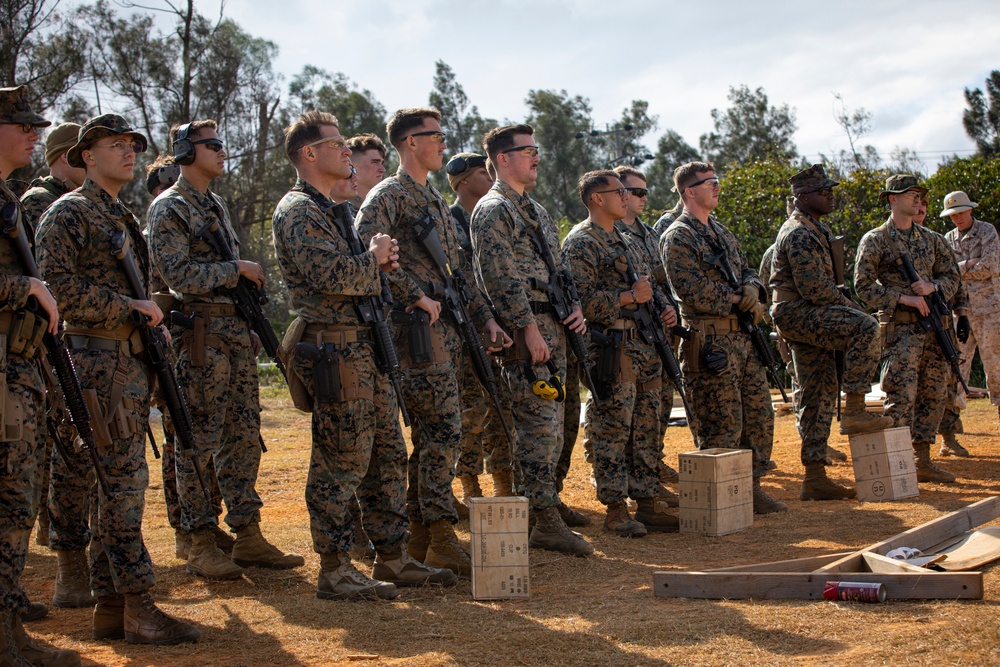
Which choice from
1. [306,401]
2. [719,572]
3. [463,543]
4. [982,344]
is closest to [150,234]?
[306,401]

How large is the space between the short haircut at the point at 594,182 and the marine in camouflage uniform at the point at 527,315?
0.74 m

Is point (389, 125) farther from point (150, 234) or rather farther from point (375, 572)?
point (375, 572)

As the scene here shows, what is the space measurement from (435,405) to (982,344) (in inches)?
301

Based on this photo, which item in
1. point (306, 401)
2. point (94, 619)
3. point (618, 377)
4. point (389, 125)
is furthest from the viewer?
point (618, 377)

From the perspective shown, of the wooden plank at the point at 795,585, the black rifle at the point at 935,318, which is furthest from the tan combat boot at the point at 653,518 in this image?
the black rifle at the point at 935,318

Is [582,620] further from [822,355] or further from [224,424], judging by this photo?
[822,355]

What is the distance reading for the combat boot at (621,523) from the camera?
7.16 m

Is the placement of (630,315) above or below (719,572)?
above

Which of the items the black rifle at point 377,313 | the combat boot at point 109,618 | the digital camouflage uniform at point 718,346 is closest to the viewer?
the combat boot at point 109,618

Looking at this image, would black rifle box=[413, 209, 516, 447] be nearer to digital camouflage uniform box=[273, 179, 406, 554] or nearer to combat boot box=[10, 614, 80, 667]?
digital camouflage uniform box=[273, 179, 406, 554]

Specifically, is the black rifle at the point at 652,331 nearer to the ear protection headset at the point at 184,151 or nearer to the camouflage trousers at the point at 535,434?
the camouflage trousers at the point at 535,434

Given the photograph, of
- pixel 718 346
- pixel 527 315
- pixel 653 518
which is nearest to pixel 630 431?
pixel 653 518

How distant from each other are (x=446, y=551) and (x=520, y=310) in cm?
159

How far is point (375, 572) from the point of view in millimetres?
5793
